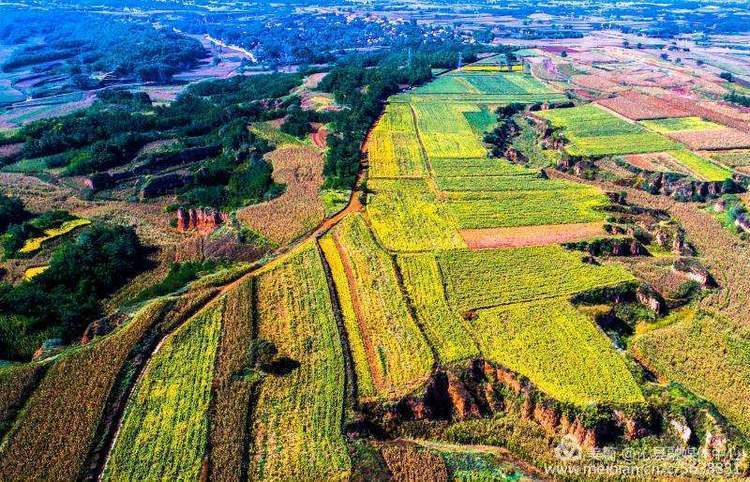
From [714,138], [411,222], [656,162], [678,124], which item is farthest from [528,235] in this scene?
[678,124]

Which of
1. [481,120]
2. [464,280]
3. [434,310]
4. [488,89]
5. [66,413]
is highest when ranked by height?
[66,413]

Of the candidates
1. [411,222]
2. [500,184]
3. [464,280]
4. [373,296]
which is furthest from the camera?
[500,184]

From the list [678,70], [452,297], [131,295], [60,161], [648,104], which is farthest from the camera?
[678,70]

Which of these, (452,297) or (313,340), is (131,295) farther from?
(452,297)

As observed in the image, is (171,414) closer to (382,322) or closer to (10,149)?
(382,322)

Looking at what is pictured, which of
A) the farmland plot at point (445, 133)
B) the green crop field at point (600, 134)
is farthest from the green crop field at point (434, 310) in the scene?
the green crop field at point (600, 134)

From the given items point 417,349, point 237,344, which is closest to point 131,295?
point 237,344
